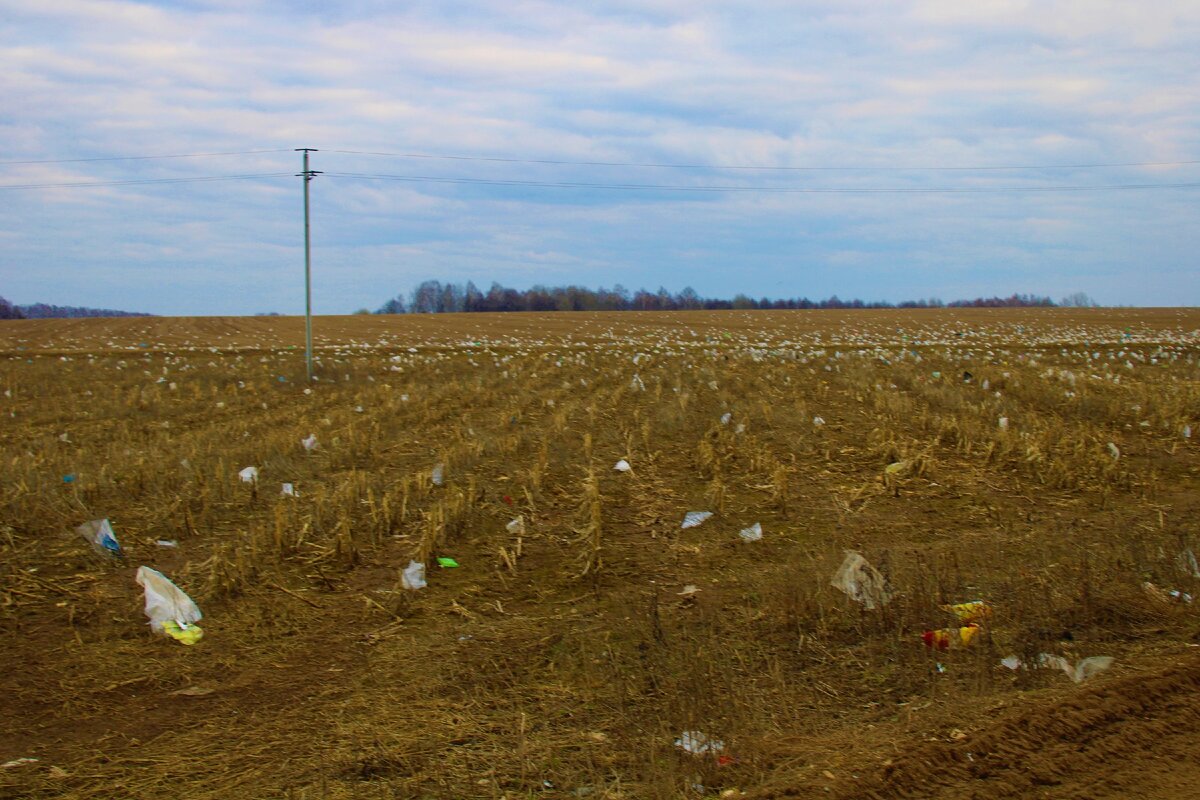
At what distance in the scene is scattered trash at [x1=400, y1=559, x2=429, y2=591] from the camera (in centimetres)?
577

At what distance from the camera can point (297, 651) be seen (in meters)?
4.88

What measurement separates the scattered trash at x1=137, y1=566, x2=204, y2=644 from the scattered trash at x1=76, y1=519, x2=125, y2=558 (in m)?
1.04

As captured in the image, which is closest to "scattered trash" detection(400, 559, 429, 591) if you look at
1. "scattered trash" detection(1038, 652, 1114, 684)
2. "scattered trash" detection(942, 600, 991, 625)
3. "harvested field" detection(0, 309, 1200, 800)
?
"harvested field" detection(0, 309, 1200, 800)

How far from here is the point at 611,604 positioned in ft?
17.8

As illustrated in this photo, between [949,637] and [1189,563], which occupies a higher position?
[1189,563]

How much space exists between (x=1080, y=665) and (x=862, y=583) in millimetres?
1287

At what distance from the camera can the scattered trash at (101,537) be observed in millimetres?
6328

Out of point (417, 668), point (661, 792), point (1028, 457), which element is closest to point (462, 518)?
point (417, 668)

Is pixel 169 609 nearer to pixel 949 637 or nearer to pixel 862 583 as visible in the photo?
pixel 862 583

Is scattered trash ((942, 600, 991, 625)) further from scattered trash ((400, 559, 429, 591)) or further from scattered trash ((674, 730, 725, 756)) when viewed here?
scattered trash ((400, 559, 429, 591))

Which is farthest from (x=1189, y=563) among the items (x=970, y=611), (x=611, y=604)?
(x=611, y=604)

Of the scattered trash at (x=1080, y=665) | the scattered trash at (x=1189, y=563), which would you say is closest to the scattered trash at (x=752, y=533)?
the scattered trash at (x=1080, y=665)

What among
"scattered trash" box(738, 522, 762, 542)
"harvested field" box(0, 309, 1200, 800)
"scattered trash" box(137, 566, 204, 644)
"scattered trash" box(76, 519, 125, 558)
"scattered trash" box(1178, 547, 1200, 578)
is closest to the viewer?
"harvested field" box(0, 309, 1200, 800)

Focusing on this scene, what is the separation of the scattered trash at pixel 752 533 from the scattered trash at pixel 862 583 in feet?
3.96
